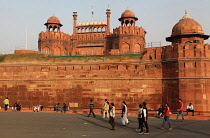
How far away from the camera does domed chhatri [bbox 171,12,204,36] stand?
24219mm

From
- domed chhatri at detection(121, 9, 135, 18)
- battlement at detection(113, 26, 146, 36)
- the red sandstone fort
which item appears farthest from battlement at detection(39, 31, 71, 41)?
the red sandstone fort

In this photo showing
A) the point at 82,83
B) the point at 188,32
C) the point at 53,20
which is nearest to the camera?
the point at 188,32

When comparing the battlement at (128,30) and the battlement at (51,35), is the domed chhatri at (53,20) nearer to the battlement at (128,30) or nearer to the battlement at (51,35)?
the battlement at (51,35)

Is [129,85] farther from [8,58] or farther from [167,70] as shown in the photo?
[8,58]

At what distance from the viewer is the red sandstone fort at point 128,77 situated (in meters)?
21.5

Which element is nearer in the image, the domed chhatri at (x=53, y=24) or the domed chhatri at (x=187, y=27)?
the domed chhatri at (x=187, y=27)

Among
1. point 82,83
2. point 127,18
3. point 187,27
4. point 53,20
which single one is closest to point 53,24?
point 53,20

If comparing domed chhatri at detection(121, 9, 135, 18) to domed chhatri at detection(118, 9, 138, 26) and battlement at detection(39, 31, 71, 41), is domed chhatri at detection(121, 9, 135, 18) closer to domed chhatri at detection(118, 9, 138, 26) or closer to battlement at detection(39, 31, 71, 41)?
domed chhatri at detection(118, 9, 138, 26)

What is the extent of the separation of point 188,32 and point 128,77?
8.36 meters

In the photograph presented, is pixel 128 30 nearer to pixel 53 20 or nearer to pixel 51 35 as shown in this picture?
pixel 51 35

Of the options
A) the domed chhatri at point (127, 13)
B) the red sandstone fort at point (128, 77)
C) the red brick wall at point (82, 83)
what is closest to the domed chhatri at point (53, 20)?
the domed chhatri at point (127, 13)

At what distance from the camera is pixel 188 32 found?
79.4ft

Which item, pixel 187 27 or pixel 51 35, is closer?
pixel 187 27

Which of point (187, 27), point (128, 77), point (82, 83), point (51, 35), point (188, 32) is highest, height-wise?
point (51, 35)
